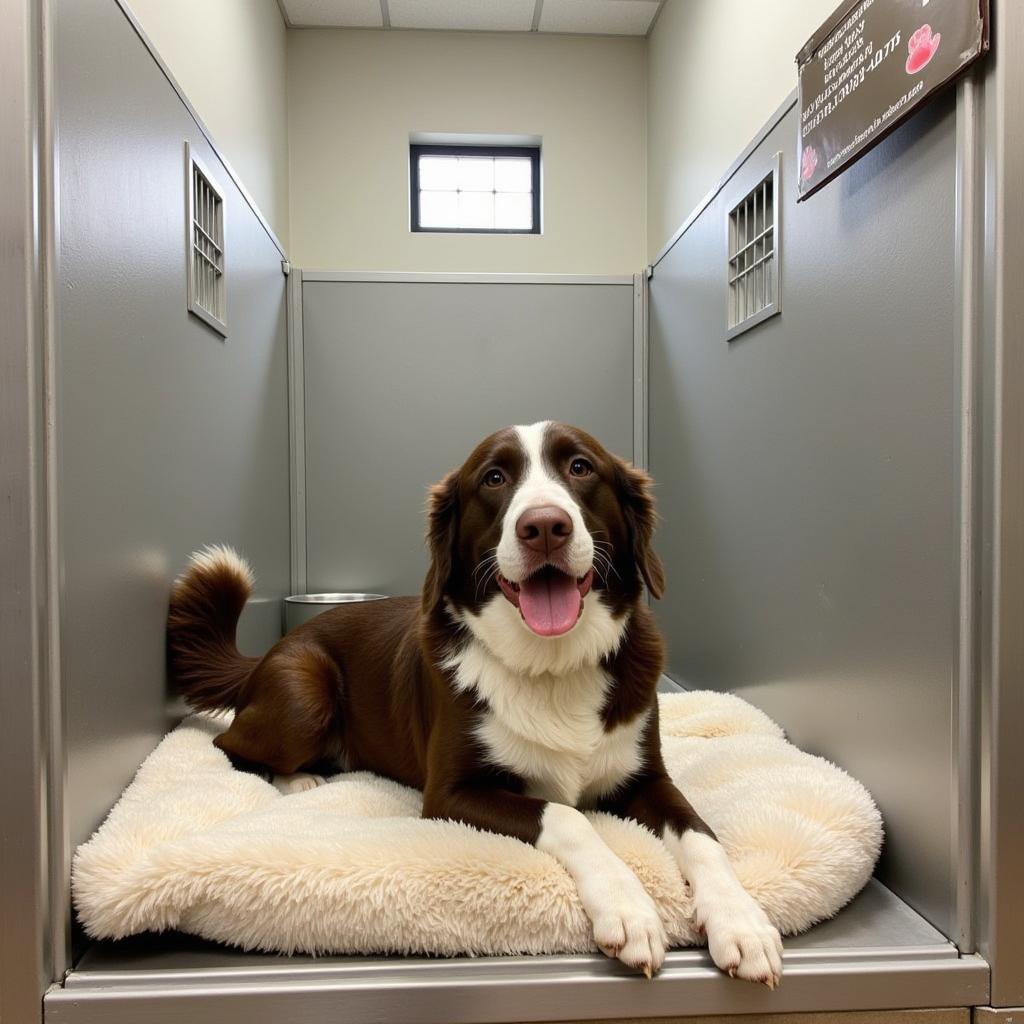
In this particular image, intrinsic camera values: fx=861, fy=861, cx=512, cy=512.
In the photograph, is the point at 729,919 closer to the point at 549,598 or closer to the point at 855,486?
the point at 549,598

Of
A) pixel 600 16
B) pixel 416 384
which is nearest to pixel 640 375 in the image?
pixel 416 384

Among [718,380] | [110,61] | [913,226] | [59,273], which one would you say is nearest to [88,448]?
[59,273]

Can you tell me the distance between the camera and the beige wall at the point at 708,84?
270 cm

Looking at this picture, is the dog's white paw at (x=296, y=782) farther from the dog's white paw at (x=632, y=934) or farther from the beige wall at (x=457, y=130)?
the beige wall at (x=457, y=130)

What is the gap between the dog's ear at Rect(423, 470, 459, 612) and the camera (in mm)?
1523

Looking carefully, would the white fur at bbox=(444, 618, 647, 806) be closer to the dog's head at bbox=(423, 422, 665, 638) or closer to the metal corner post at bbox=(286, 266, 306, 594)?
the dog's head at bbox=(423, 422, 665, 638)

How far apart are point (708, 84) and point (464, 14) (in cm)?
157

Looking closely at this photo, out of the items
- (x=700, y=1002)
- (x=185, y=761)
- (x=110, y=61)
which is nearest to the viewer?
(x=700, y=1002)

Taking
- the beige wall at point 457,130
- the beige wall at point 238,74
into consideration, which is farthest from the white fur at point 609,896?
the beige wall at point 457,130

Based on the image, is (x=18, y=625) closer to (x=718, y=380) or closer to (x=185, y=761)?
(x=185, y=761)

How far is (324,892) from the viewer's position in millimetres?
1122

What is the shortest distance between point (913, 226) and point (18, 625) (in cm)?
135

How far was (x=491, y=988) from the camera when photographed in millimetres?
1075

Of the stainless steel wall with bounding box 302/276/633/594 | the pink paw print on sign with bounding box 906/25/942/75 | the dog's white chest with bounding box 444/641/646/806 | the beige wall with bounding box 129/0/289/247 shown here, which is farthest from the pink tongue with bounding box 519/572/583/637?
the stainless steel wall with bounding box 302/276/633/594
